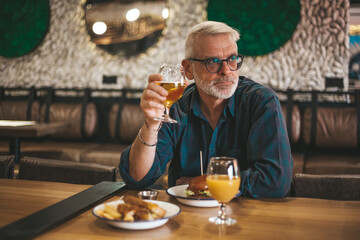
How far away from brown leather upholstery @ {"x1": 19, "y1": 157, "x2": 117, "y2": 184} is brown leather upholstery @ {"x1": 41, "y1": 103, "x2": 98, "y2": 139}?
9.02 feet

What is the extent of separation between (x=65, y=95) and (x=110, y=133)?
86cm

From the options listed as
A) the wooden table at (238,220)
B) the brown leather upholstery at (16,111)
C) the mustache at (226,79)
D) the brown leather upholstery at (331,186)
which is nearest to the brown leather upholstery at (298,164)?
the mustache at (226,79)

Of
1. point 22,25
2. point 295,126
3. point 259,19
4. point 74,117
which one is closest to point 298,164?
point 295,126

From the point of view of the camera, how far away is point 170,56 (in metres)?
4.33

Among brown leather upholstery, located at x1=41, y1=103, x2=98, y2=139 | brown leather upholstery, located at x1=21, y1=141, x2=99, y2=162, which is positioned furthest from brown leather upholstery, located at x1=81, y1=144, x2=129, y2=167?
brown leather upholstery, located at x1=41, y1=103, x2=98, y2=139

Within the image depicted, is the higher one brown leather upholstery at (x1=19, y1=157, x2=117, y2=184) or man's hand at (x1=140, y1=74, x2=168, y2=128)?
man's hand at (x1=140, y1=74, x2=168, y2=128)

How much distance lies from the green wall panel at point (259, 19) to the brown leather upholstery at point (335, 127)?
0.91m

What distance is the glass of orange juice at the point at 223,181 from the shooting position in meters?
1.04

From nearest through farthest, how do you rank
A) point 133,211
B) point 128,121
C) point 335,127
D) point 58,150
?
point 133,211, point 335,127, point 58,150, point 128,121

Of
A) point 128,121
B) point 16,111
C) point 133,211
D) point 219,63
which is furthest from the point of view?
point 16,111

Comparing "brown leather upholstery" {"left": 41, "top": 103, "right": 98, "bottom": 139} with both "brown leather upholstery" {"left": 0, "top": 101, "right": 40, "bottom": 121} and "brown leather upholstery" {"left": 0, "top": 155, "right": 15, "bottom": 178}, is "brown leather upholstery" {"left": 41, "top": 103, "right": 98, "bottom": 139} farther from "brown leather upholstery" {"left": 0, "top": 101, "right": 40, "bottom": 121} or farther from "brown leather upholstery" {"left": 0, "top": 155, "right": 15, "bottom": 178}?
"brown leather upholstery" {"left": 0, "top": 155, "right": 15, "bottom": 178}

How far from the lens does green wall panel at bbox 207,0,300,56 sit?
13.1 ft

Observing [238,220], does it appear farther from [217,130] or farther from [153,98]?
[217,130]

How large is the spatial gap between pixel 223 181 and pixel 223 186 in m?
0.01
